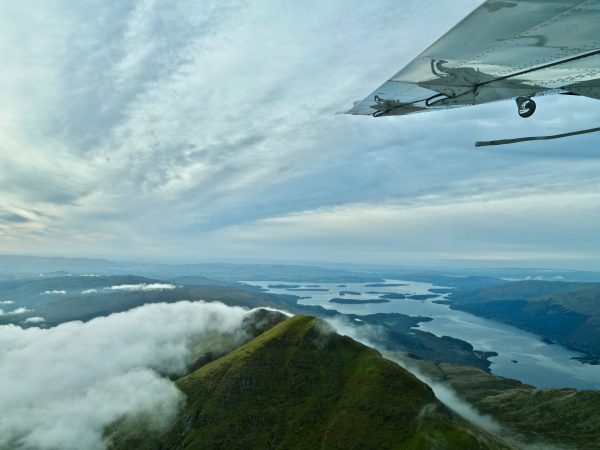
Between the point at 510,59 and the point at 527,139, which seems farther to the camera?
the point at 527,139

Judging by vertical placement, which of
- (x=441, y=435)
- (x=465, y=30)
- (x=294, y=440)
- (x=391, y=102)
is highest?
(x=391, y=102)

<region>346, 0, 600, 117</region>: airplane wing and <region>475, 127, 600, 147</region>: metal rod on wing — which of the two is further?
<region>475, 127, 600, 147</region>: metal rod on wing

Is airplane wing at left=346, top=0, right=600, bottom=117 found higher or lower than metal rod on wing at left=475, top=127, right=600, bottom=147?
higher

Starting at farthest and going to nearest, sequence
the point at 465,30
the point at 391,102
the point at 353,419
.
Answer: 1. the point at 353,419
2. the point at 391,102
3. the point at 465,30

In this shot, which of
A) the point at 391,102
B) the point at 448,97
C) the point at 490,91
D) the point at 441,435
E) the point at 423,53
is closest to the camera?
the point at 423,53

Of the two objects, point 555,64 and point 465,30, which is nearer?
point 465,30

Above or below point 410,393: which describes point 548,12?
above

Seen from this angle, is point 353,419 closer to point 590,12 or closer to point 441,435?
point 441,435

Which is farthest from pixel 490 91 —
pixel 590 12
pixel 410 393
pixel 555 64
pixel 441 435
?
pixel 410 393
